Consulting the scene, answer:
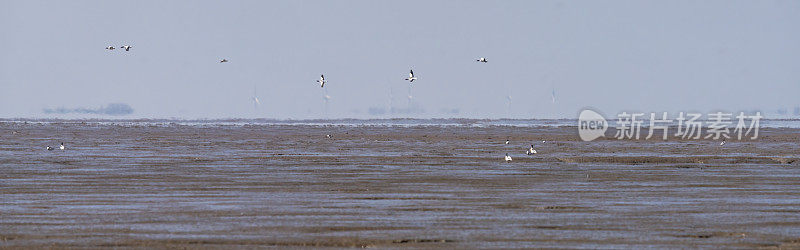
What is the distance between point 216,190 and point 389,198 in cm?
459

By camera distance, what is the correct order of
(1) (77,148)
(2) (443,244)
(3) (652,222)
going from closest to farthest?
1. (2) (443,244)
2. (3) (652,222)
3. (1) (77,148)

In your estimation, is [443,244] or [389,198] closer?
[443,244]

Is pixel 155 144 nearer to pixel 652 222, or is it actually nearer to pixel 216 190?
pixel 216 190

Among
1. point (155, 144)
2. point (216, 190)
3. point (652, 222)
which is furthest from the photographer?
point (155, 144)

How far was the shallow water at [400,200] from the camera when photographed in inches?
790

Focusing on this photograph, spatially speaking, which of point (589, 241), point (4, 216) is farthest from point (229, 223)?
point (589, 241)

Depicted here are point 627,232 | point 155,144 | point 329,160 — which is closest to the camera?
point 627,232

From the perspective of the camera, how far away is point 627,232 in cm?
2072

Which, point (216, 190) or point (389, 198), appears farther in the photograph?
point (216, 190)

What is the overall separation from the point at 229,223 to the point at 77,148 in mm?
36223

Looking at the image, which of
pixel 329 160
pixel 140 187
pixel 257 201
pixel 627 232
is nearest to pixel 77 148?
pixel 329 160

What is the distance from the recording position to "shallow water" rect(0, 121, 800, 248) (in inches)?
790

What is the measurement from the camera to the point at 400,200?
26.9 meters

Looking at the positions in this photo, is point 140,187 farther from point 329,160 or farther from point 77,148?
point 77,148
